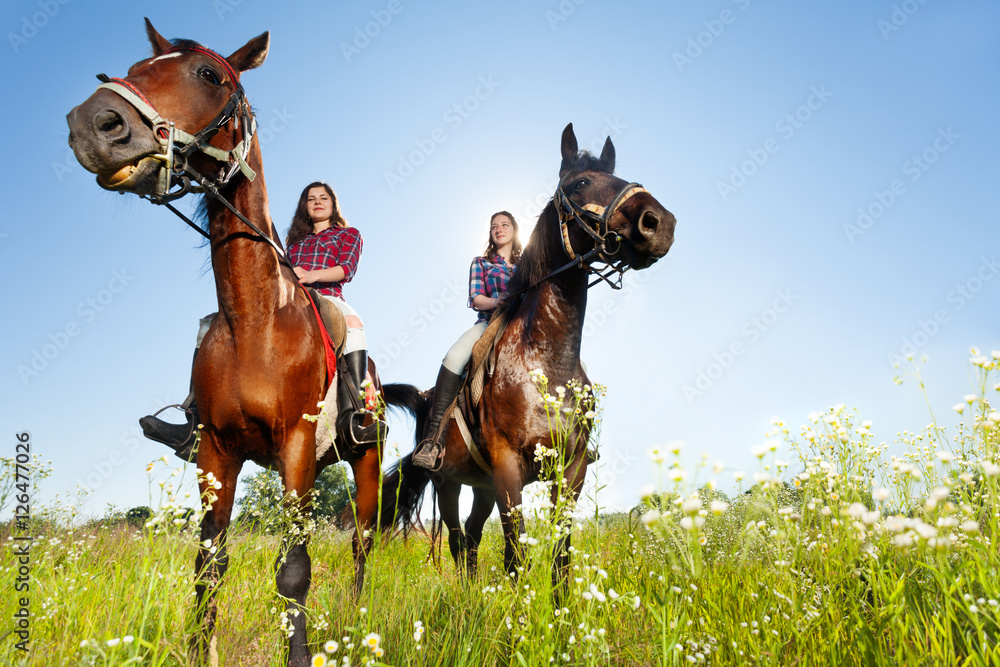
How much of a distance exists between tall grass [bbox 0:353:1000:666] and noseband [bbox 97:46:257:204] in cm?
208

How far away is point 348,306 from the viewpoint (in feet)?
17.1

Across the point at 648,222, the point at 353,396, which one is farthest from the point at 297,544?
the point at 648,222

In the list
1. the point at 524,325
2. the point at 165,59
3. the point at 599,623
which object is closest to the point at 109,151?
the point at 165,59

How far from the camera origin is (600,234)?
183 inches

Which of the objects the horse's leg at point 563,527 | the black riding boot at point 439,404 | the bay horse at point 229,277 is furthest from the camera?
the black riding boot at point 439,404

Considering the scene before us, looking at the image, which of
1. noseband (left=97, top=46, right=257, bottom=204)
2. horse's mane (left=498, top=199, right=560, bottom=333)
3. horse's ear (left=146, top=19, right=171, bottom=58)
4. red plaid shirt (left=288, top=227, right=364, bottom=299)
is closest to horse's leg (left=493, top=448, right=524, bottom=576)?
horse's mane (left=498, top=199, right=560, bottom=333)

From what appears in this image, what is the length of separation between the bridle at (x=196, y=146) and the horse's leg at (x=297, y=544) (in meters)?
1.49

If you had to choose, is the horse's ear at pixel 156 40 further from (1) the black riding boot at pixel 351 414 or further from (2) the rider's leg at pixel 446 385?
(2) the rider's leg at pixel 446 385

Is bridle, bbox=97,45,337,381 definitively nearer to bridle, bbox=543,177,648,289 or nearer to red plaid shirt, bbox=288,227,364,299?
red plaid shirt, bbox=288,227,364,299

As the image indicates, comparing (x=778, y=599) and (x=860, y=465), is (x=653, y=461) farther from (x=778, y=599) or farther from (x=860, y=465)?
(x=860, y=465)

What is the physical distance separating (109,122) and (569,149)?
3973mm

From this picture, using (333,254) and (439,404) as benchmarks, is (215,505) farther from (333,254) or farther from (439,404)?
(333,254)

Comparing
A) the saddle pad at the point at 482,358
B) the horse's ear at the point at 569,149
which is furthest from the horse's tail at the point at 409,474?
the horse's ear at the point at 569,149

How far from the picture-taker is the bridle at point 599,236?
15.0ft
